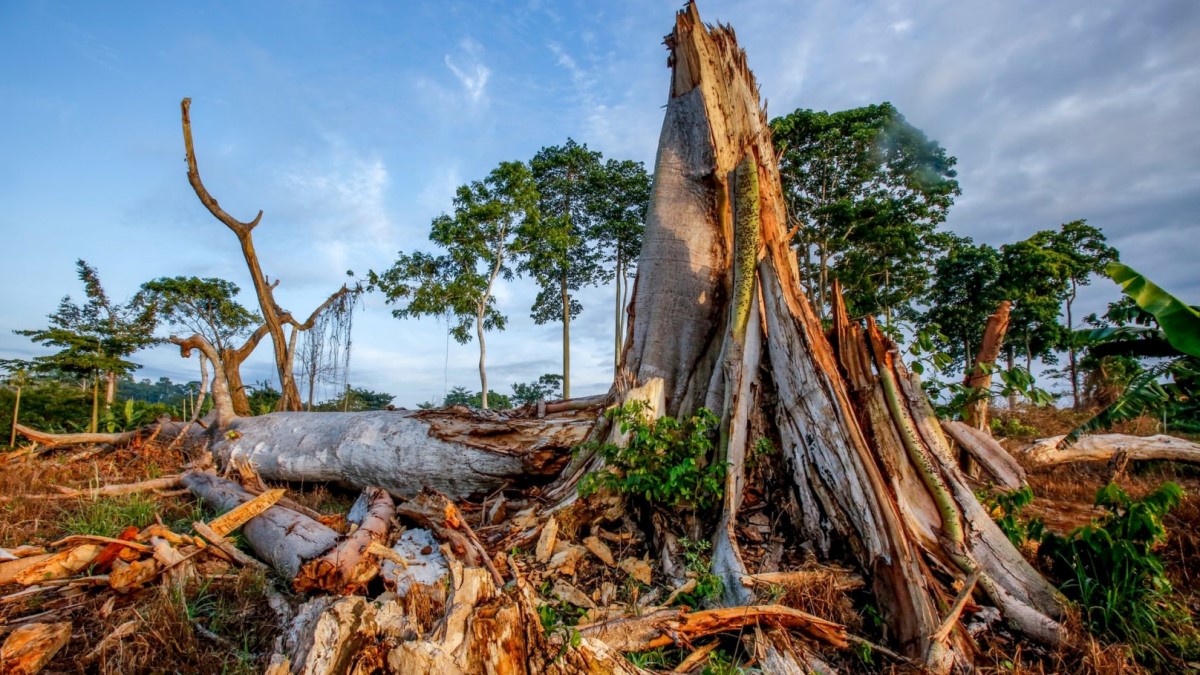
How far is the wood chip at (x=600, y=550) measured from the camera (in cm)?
331

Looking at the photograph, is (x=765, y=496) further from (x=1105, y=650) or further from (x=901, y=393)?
(x=1105, y=650)

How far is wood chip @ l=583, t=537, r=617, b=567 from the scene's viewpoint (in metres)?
3.31

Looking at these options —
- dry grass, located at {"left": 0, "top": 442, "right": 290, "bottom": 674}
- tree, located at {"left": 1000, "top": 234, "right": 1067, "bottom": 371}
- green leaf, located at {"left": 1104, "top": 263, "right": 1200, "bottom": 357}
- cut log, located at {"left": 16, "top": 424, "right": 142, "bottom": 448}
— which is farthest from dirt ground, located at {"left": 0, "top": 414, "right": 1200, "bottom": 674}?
tree, located at {"left": 1000, "top": 234, "right": 1067, "bottom": 371}

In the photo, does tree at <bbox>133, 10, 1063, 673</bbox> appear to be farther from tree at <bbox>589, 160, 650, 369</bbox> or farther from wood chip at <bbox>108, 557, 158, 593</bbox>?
tree at <bbox>589, 160, 650, 369</bbox>

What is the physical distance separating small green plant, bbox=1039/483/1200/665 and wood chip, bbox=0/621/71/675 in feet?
16.1

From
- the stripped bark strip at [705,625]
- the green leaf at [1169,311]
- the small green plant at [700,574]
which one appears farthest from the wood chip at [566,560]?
the green leaf at [1169,311]

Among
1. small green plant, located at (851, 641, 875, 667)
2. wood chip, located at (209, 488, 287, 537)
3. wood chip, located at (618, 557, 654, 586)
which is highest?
wood chip, located at (209, 488, 287, 537)

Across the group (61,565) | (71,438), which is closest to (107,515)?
(61,565)

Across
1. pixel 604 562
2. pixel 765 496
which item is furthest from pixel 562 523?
pixel 765 496

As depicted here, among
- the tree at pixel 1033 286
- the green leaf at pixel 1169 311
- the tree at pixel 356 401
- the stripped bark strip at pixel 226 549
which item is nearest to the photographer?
the green leaf at pixel 1169 311

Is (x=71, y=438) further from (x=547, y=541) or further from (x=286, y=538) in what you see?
(x=547, y=541)

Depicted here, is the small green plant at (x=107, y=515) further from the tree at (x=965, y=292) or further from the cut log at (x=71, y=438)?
the tree at (x=965, y=292)

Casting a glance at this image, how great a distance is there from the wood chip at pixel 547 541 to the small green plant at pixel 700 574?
864 millimetres

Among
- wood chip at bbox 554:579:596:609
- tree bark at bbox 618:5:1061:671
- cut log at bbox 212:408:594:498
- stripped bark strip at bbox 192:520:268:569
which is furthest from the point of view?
cut log at bbox 212:408:594:498
